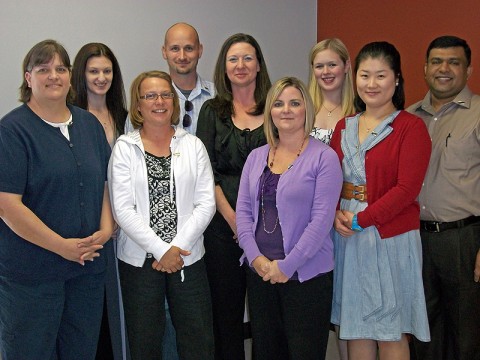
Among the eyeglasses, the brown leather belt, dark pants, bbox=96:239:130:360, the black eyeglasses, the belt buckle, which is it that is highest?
the eyeglasses

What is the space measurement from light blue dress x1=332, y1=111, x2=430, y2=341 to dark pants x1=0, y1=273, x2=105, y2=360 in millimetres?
1112

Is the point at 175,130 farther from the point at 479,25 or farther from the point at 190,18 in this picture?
the point at 479,25

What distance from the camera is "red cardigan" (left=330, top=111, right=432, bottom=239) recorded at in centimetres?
216

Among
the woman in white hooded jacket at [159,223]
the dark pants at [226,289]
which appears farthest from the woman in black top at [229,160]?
the woman in white hooded jacket at [159,223]

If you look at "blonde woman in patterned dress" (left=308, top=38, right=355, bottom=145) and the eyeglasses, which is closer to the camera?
the eyeglasses

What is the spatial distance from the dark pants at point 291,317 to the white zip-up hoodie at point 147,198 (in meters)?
0.33

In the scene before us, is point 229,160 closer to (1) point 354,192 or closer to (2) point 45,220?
(1) point 354,192

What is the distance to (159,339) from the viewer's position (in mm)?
2314

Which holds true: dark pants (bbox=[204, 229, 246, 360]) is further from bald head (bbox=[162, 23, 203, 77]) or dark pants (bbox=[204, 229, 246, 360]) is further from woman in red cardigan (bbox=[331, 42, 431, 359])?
bald head (bbox=[162, 23, 203, 77])

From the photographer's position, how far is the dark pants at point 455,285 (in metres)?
2.56

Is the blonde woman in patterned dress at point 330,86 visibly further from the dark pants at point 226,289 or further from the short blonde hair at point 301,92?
the dark pants at point 226,289

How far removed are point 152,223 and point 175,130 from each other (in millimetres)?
466

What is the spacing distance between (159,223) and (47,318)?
0.58m

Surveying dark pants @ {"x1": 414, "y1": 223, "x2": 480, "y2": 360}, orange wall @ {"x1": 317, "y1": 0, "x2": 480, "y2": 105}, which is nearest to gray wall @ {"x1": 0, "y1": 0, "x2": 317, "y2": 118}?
orange wall @ {"x1": 317, "y1": 0, "x2": 480, "y2": 105}
